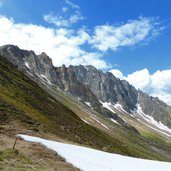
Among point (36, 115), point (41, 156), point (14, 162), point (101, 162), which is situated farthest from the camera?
point (36, 115)

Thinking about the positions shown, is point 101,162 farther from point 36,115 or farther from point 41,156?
point 36,115

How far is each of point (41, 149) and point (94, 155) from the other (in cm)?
675

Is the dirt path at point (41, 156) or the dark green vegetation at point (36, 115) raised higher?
the dark green vegetation at point (36, 115)

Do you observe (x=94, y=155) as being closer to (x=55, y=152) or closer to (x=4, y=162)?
(x=55, y=152)

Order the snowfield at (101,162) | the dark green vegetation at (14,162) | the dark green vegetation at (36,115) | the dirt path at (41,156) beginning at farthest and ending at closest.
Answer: the dark green vegetation at (36,115) → the snowfield at (101,162) → the dirt path at (41,156) → the dark green vegetation at (14,162)

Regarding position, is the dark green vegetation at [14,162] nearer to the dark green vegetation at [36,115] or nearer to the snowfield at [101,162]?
the snowfield at [101,162]

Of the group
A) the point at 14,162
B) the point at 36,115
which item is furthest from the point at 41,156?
the point at 36,115

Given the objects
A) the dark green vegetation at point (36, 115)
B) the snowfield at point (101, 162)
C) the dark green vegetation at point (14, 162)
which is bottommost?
the dark green vegetation at point (14, 162)

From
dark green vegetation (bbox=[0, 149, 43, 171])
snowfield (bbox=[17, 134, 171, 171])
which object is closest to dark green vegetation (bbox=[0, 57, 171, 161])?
snowfield (bbox=[17, 134, 171, 171])

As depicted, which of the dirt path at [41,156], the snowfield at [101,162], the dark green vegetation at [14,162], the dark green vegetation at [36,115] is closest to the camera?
the dark green vegetation at [14,162]

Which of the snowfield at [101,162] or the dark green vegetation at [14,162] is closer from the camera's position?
the dark green vegetation at [14,162]

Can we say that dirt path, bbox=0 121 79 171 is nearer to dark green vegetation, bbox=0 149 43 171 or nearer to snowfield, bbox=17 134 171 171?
dark green vegetation, bbox=0 149 43 171

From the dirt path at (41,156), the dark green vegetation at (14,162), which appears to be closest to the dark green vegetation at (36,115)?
the dirt path at (41,156)

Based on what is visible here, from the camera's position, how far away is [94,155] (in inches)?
1580
